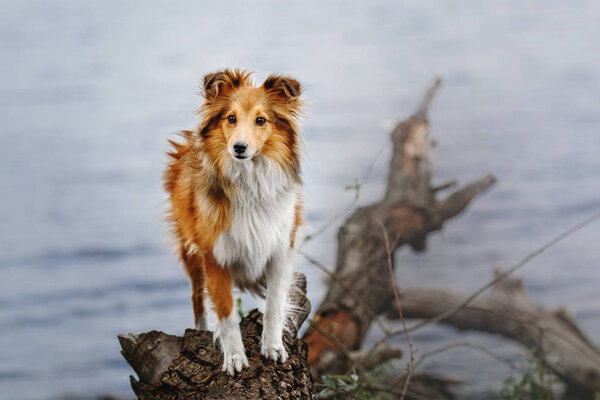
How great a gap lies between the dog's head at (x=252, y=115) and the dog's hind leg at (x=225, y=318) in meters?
0.43

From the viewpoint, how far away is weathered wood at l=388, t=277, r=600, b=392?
4.88 meters

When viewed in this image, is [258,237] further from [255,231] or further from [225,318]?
[225,318]

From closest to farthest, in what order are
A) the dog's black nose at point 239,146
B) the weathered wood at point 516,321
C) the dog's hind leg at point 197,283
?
the dog's black nose at point 239,146 < the dog's hind leg at point 197,283 < the weathered wood at point 516,321

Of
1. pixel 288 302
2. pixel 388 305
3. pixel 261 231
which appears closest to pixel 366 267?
pixel 388 305

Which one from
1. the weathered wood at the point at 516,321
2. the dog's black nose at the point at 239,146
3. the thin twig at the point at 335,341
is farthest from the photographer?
the weathered wood at the point at 516,321

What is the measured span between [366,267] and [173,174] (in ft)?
6.87

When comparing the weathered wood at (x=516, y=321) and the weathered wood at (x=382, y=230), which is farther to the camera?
the weathered wood at (x=516, y=321)

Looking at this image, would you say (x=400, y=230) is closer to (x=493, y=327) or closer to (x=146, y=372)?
(x=493, y=327)

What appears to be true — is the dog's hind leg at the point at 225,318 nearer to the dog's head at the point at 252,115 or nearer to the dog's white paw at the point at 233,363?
the dog's white paw at the point at 233,363

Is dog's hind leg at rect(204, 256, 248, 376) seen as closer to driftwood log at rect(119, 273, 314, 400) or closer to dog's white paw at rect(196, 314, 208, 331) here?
driftwood log at rect(119, 273, 314, 400)

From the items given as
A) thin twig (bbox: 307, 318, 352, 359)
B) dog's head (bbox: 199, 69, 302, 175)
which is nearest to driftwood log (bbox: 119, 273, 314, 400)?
dog's head (bbox: 199, 69, 302, 175)

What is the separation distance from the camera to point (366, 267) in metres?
4.56

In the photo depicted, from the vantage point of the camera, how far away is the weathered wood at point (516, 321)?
4.88 metres

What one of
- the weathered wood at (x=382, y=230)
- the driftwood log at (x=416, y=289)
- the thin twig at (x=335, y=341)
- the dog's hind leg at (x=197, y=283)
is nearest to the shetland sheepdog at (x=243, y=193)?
the dog's hind leg at (x=197, y=283)
